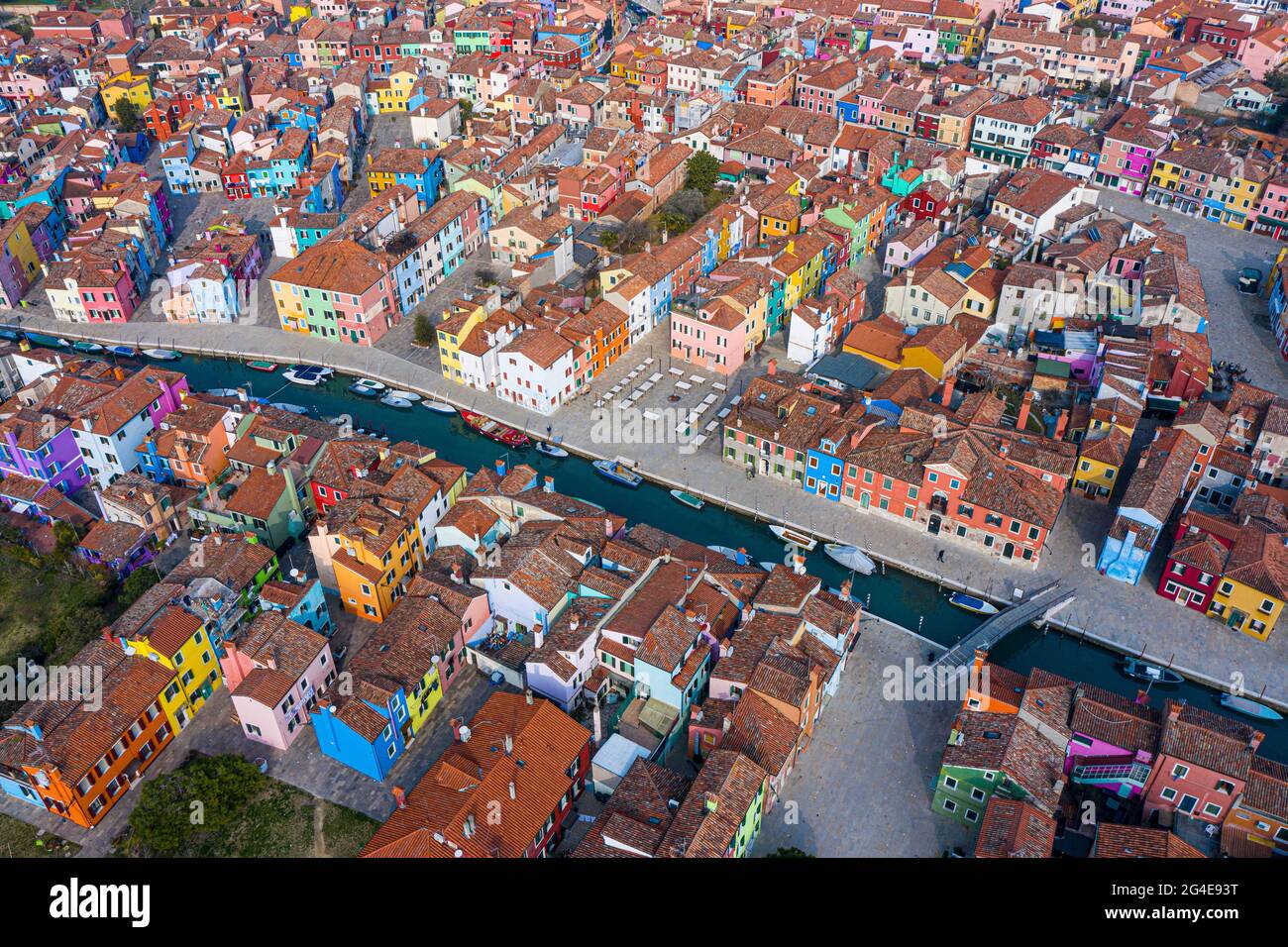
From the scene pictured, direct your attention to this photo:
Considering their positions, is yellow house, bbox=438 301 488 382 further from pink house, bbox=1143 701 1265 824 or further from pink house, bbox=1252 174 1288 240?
pink house, bbox=1252 174 1288 240

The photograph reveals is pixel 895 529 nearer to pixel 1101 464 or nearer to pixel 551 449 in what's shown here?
pixel 1101 464

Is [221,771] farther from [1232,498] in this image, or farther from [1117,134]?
[1117,134]

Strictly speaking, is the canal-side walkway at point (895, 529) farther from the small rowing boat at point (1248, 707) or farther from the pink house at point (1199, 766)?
the pink house at point (1199, 766)

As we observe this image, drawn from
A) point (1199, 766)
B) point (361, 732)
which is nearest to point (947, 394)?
point (1199, 766)

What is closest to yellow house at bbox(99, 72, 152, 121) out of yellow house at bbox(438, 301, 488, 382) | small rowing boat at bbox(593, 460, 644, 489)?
yellow house at bbox(438, 301, 488, 382)

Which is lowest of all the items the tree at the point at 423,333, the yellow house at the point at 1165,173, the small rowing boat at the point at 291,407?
the small rowing boat at the point at 291,407

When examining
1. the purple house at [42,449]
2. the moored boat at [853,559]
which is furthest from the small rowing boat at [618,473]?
the purple house at [42,449]
